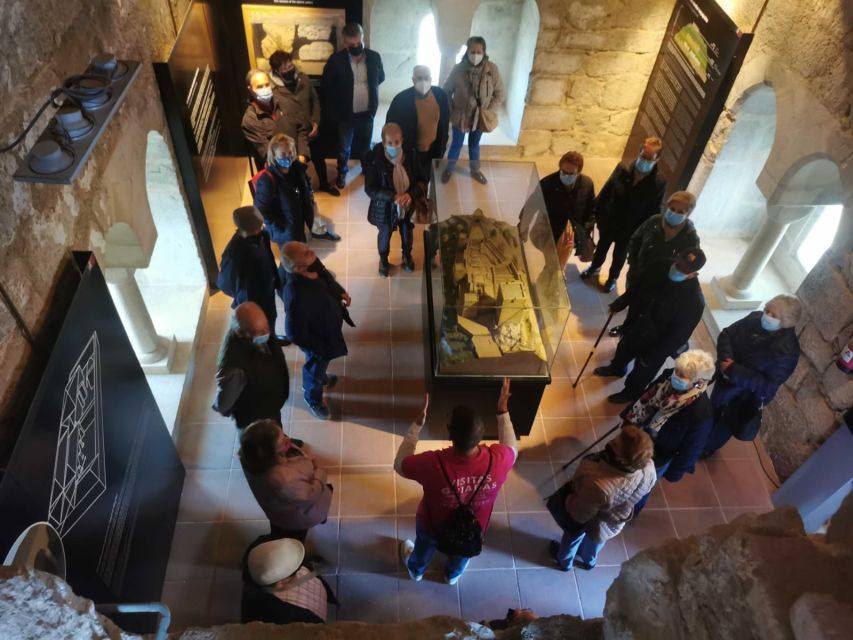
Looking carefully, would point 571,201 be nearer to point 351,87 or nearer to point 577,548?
point 351,87

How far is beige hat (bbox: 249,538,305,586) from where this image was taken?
305 cm

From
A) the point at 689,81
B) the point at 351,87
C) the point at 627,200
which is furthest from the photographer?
the point at 351,87

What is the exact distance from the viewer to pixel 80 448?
3.13 metres

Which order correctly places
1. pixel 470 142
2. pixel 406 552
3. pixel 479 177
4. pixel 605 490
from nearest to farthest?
pixel 605 490, pixel 406 552, pixel 479 177, pixel 470 142

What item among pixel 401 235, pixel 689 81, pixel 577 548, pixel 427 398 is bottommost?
pixel 577 548

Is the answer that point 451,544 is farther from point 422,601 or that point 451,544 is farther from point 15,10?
point 15,10

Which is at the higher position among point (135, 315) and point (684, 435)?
point (684, 435)

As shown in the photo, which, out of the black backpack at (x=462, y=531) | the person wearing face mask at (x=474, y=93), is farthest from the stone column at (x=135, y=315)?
the person wearing face mask at (x=474, y=93)

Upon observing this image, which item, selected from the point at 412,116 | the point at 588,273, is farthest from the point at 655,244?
the point at 412,116

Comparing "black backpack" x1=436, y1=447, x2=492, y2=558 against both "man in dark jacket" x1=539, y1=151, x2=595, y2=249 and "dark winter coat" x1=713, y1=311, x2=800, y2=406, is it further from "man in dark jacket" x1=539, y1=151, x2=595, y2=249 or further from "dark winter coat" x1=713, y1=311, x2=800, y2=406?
"man in dark jacket" x1=539, y1=151, x2=595, y2=249

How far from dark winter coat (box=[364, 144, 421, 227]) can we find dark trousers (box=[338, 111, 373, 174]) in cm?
152

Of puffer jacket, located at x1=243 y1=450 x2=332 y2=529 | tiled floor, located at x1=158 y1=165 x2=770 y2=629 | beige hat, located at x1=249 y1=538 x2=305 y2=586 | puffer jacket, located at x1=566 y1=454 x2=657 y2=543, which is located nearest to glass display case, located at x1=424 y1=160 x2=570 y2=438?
tiled floor, located at x1=158 y1=165 x2=770 y2=629

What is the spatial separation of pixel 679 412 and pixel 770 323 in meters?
1.02

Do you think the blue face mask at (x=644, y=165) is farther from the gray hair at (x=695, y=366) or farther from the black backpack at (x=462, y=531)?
the black backpack at (x=462, y=531)
